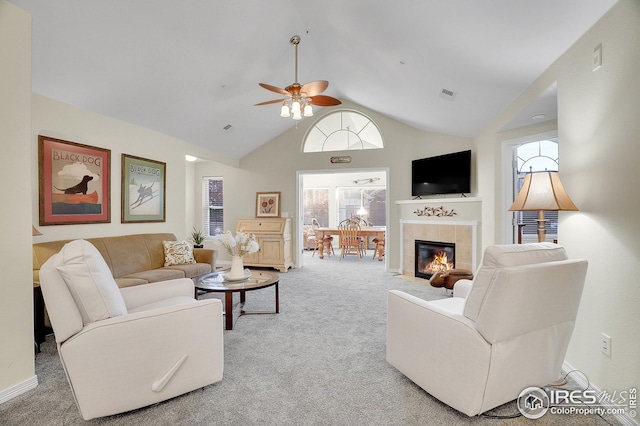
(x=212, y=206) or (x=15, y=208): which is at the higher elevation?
(x=212, y=206)

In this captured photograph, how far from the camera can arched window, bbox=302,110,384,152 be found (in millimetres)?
5992

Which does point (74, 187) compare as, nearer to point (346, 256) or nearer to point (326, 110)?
point (326, 110)

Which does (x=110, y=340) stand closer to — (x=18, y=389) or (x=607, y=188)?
(x=18, y=389)

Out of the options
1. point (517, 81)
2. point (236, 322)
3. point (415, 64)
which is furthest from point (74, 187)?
point (517, 81)

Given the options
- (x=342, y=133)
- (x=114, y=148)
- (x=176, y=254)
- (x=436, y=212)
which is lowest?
(x=176, y=254)

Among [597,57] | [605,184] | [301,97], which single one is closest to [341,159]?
[301,97]

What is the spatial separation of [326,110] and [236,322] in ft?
14.5

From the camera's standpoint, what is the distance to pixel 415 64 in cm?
336

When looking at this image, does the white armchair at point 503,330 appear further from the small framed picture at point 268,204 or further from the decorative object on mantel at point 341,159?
the small framed picture at point 268,204

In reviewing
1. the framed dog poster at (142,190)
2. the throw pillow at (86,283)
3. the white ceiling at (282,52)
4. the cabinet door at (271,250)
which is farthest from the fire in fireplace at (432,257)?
the throw pillow at (86,283)

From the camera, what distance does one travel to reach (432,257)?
5234 mm

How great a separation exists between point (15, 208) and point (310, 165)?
4.66 m

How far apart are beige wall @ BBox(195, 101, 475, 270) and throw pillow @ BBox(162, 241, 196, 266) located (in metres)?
2.22

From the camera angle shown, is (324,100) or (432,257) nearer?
(324,100)
